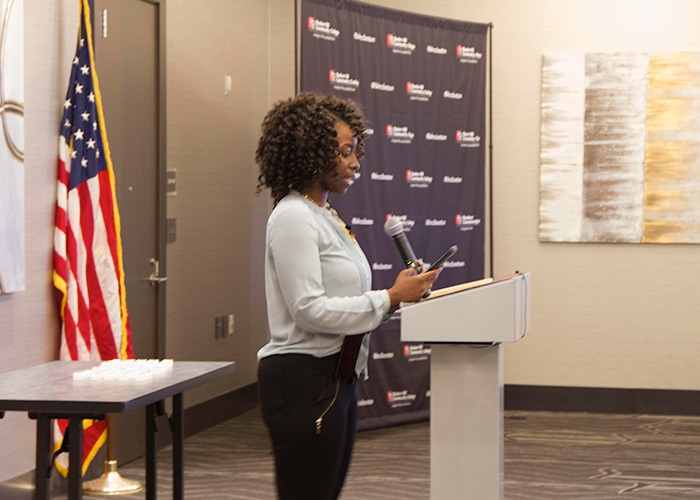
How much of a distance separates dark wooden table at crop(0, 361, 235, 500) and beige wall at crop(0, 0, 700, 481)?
2877mm

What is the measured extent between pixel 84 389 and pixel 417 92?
3.75 meters

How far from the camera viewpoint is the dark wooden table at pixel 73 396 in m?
2.33

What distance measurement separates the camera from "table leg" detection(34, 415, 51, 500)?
8.08 ft

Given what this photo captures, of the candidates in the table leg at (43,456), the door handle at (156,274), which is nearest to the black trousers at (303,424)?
the table leg at (43,456)

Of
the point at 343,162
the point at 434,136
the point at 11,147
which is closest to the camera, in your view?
the point at 343,162

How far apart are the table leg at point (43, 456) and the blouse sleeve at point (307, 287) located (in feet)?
3.04

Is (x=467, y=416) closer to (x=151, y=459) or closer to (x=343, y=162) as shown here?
(x=343, y=162)

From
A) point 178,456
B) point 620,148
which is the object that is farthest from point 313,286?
point 620,148

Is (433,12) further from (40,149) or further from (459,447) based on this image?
(459,447)

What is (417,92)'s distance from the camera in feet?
18.9

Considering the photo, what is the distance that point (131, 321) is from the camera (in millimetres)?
4793

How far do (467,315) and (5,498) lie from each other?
8.91ft

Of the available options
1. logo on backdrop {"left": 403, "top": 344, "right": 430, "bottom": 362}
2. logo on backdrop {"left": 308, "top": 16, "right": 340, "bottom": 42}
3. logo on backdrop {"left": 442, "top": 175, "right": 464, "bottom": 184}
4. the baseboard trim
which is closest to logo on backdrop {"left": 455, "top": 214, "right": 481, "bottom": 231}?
logo on backdrop {"left": 442, "top": 175, "right": 464, "bottom": 184}

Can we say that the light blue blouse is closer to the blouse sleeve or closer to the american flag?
the blouse sleeve
